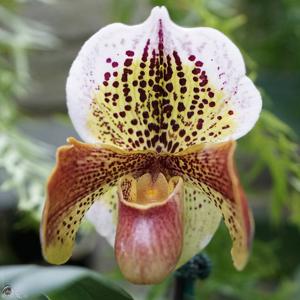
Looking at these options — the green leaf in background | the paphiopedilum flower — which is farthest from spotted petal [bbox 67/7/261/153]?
the green leaf in background

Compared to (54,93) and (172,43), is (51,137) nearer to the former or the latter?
(54,93)

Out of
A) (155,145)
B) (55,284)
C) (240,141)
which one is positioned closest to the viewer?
(55,284)

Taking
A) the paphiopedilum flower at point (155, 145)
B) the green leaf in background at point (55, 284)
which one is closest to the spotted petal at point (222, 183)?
the paphiopedilum flower at point (155, 145)

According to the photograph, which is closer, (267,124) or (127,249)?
(127,249)

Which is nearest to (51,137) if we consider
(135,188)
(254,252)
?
(254,252)

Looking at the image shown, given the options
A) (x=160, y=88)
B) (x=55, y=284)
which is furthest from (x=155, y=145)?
(x=55, y=284)

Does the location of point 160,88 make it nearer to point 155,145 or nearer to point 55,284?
point 155,145
